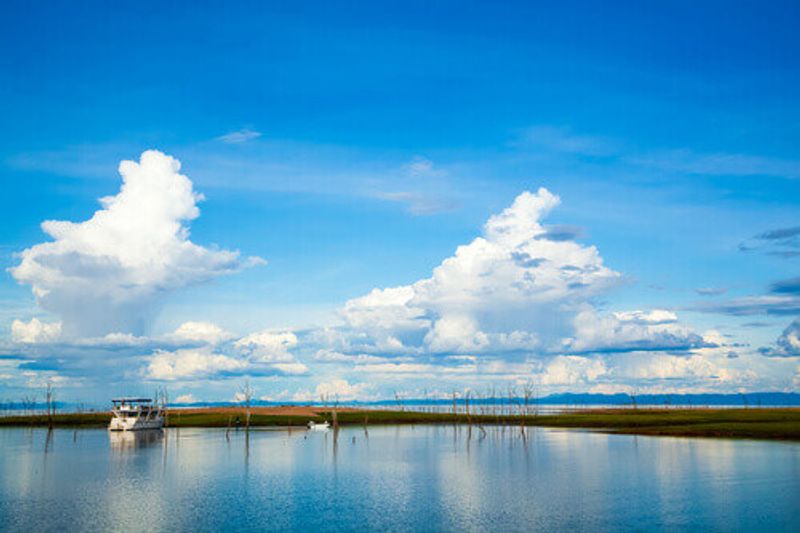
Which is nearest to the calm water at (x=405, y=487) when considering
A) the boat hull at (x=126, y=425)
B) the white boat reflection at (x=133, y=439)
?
the white boat reflection at (x=133, y=439)

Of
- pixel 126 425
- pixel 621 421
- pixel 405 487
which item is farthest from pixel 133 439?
pixel 621 421

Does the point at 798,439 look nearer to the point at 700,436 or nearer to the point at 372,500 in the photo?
the point at 700,436

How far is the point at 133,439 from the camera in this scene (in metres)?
120

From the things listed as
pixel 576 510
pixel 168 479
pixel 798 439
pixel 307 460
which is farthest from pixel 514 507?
pixel 798 439

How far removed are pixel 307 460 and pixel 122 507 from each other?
3607 centimetres

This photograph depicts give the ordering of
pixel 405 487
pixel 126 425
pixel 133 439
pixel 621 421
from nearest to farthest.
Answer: pixel 405 487
pixel 133 439
pixel 126 425
pixel 621 421

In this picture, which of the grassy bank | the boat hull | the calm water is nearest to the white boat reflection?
the boat hull

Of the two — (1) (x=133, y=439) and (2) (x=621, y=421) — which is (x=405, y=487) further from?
(2) (x=621, y=421)

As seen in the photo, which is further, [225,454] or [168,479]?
[225,454]

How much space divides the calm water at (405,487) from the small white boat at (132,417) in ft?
121

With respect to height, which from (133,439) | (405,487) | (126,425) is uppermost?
(405,487)

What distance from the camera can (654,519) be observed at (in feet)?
145

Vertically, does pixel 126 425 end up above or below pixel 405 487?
below

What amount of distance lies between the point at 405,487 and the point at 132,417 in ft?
321
